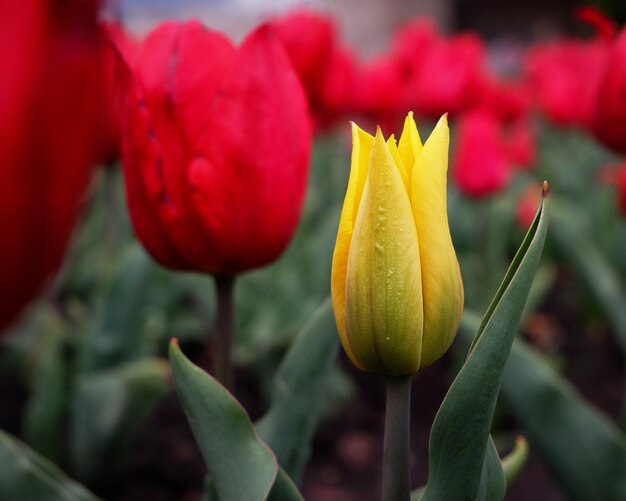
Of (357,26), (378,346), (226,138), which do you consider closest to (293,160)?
(226,138)

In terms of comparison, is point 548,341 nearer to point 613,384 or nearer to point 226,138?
point 613,384

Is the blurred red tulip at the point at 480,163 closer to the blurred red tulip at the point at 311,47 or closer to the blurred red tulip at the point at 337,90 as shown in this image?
the blurred red tulip at the point at 311,47

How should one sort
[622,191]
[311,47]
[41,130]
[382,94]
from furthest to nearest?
1. [382,94]
2. [311,47]
3. [622,191]
4. [41,130]

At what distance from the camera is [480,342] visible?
0.33 metres

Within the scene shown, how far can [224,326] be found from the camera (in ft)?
1.73

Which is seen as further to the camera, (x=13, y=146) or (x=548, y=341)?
(x=548, y=341)

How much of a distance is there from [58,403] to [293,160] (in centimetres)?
58

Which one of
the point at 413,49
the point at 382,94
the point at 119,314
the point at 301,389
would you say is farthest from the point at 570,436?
the point at 413,49

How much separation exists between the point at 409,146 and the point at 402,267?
5 cm

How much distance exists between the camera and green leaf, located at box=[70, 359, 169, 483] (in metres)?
0.83

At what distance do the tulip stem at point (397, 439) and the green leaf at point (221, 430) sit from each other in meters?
0.05

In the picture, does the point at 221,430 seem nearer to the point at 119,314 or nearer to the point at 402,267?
the point at 402,267

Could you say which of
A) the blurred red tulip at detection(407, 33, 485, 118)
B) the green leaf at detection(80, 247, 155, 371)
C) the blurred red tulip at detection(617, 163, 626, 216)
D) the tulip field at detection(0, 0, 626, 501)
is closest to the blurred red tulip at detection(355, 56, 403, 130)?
the blurred red tulip at detection(407, 33, 485, 118)

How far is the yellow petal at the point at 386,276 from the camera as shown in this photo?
1.04 feet
